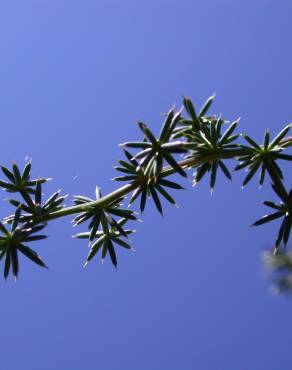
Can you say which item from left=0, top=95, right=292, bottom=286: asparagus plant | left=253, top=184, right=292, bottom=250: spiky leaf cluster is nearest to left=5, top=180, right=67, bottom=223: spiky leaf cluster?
left=0, top=95, right=292, bottom=286: asparagus plant

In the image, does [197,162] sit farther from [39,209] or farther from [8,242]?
[8,242]

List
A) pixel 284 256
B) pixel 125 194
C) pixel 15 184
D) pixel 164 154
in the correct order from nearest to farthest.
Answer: pixel 164 154, pixel 125 194, pixel 15 184, pixel 284 256

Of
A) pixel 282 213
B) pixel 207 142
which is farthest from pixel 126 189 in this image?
pixel 282 213

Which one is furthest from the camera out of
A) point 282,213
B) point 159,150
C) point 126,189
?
point 282,213

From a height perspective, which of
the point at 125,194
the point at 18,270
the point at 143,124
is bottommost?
the point at 18,270

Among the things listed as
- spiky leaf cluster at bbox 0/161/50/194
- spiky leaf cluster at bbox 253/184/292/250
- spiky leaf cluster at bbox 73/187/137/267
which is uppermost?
spiky leaf cluster at bbox 0/161/50/194

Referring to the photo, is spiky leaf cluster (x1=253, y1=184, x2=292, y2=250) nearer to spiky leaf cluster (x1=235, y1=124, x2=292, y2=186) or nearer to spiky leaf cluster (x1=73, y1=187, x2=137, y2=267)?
spiky leaf cluster (x1=235, y1=124, x2=292, y2=186)

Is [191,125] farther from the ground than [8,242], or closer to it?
farther from the ground

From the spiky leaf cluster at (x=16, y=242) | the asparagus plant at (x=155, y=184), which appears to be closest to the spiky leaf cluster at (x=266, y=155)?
the asparagus plant at (x=155, y=184)

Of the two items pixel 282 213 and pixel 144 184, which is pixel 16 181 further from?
pixel 282 213

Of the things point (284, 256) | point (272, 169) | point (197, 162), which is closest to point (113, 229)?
point (197, 162)

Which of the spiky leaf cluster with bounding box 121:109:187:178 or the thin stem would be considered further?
the thin stem
